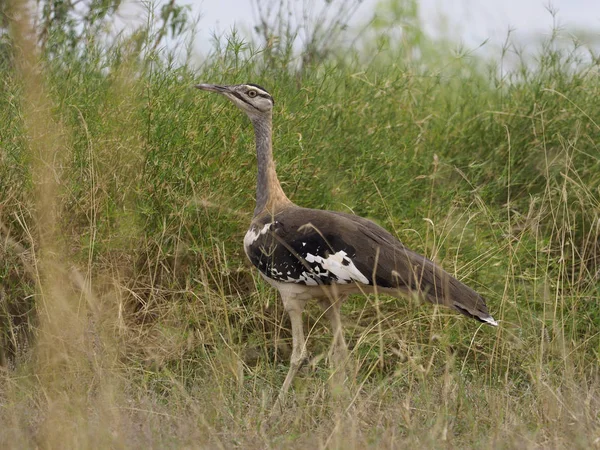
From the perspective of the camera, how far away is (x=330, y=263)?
4113 millimetres

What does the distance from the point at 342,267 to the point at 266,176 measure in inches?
28.8

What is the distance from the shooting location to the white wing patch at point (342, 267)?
4.05m

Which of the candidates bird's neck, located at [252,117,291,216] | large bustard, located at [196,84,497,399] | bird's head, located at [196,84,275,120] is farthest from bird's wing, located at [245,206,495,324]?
bird's head, located at [196,84,275,120]

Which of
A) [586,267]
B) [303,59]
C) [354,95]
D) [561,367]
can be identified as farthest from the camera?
[303,59]

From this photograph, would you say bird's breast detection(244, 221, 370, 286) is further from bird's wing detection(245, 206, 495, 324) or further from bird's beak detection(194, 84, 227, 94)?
bird's beak detection(194, 84, 227, 94)

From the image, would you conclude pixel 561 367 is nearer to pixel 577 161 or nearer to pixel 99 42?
pixel 577 161

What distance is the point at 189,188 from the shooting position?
4816 mm

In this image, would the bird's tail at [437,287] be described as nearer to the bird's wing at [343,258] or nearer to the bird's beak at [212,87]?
the bird's wing at [343,258]

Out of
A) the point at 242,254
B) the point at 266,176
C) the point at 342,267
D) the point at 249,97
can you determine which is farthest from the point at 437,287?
the point at 249,97

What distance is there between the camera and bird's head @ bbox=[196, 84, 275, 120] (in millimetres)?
4637

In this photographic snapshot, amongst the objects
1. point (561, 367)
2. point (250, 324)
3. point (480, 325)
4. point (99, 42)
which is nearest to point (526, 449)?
point (561, 367)

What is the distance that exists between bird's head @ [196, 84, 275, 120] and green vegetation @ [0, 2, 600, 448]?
242 mm

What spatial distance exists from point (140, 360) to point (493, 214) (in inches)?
85.8

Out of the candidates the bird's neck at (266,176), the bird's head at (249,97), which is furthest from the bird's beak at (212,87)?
the bird's neck at (266,176)
